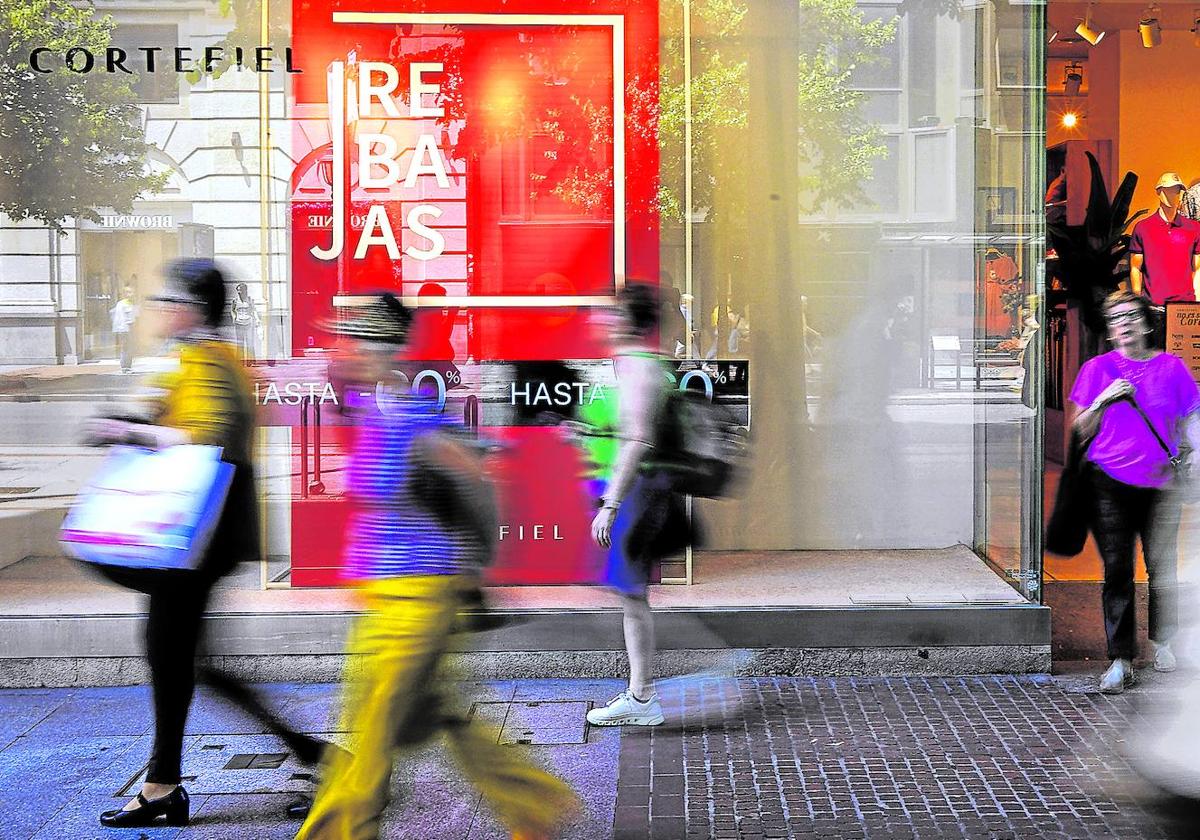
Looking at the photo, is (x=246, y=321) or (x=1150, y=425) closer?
(x=1150, y=425)

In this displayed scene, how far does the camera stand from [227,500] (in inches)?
198

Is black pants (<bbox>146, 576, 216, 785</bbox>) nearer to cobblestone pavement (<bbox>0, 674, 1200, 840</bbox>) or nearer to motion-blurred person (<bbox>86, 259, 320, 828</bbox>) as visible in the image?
motion-blurred person (<bbox>86, 259, 320, 828</bbox>)

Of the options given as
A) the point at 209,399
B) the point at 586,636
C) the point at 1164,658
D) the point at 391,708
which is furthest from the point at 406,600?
the point at 1164,658

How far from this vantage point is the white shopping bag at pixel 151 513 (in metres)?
4.88

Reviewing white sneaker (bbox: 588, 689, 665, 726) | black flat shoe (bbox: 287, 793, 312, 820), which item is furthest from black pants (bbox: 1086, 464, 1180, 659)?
black flat shoe (bbox: 287, 793, 312, 820)

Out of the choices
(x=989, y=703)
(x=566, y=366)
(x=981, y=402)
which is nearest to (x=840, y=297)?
(x=981, y=402)

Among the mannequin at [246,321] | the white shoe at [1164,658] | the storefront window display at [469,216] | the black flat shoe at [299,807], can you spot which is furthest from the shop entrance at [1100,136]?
the black flat shoe at [299,807]

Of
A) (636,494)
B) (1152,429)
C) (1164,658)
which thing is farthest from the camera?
(1164,658)

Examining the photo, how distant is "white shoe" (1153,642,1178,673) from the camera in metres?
7.07

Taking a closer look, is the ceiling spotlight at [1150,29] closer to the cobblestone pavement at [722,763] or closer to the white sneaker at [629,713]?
the cobblestone pavement at [722,763]

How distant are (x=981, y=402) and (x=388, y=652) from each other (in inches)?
202

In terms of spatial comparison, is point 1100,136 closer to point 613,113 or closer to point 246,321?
point 613,113

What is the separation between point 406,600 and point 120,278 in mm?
4277

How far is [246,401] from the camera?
202 inches
